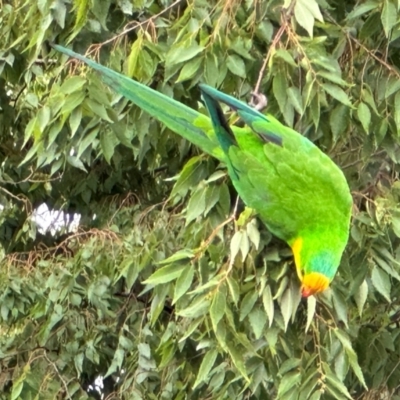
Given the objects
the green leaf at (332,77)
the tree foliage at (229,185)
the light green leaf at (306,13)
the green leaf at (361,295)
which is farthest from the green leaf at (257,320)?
the light green leaf at (306,13)

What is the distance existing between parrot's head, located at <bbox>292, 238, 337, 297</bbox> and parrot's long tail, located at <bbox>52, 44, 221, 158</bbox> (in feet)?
1.24

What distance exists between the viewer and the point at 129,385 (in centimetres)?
304

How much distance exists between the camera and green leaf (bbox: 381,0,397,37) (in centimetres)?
211

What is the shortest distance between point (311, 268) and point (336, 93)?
1.55ft

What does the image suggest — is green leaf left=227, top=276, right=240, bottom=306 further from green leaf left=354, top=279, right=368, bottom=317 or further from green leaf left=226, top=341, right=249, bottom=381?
green leaf left=354, top=279, right=368, bottom=317

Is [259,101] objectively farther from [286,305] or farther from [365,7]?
[286,305]

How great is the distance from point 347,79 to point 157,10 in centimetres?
69

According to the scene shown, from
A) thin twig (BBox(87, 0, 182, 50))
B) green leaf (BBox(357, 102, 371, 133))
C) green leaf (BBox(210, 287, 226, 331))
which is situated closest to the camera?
green leaf (BBox(210, 287, 226, 331))

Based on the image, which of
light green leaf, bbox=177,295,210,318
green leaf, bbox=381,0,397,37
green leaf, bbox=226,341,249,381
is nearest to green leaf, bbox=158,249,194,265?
light green leaf, bbox=177,295,210,318

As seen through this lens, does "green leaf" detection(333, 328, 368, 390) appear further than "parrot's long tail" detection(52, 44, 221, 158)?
No

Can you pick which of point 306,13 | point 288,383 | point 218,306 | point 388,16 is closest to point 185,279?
point 218,306

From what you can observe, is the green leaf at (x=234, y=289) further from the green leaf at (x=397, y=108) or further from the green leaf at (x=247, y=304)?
the green leaf at (x=397, y=108)

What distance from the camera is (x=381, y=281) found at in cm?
223

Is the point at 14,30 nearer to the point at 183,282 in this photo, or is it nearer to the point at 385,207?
the point at 183,282
